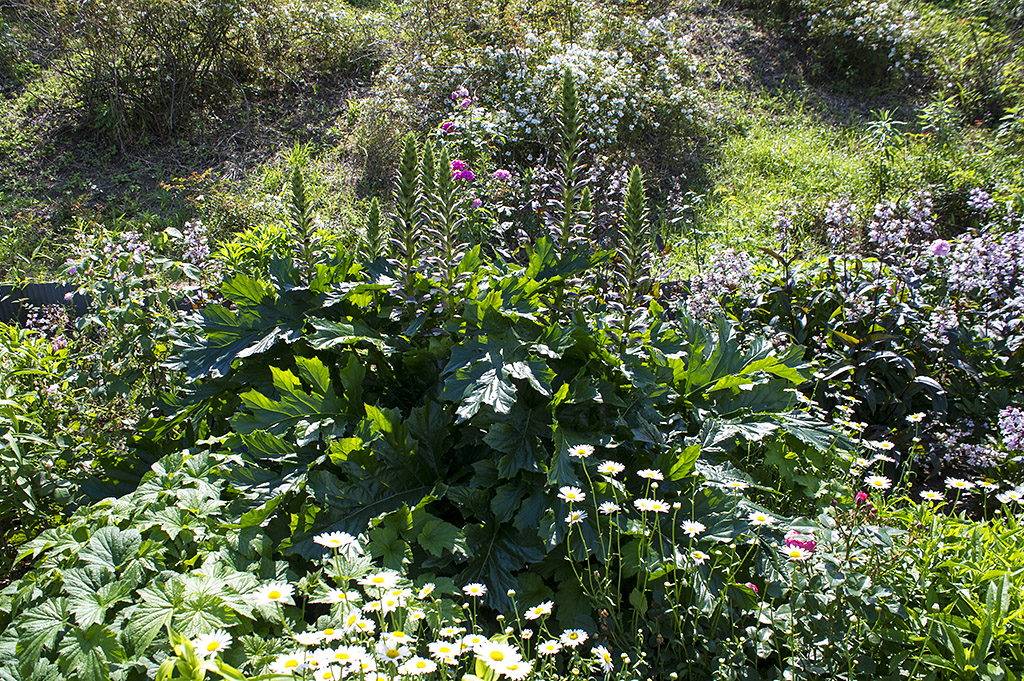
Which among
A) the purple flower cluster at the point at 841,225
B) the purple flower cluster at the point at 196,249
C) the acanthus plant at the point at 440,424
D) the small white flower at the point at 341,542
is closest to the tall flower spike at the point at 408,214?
the acanthus plant at the point at 440,424

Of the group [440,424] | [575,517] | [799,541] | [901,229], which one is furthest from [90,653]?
[901,229]

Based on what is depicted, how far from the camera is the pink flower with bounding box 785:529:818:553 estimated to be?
6.13ft

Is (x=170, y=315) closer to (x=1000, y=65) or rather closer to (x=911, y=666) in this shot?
(x=911, y=666)

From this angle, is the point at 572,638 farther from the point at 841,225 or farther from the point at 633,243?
the point at 841,225

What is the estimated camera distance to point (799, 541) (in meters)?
1.91

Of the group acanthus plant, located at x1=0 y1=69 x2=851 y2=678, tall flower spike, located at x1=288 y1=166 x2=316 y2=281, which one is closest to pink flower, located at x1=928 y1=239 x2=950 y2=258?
acanthus plant, located at x1=0 y1=69 x2=851 y2=678

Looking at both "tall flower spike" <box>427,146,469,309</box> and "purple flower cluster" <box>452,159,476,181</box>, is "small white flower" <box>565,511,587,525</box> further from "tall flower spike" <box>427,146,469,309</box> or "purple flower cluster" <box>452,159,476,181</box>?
"purple flower cluster" <box>452,159,476,181</box>

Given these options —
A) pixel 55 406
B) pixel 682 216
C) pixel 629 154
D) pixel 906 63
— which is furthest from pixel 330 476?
pixel 906 63

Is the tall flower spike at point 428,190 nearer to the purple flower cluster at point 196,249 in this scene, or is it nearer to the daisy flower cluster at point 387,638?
the daisy flower cluster at point 387,638

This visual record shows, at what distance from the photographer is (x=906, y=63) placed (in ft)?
28.1

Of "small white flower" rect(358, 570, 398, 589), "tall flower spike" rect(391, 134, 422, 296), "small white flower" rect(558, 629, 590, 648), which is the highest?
"tall flower spike" rect(391, 134, 422, 296)

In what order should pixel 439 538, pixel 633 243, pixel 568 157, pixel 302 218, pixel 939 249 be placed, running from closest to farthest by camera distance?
pixel 439 538
pixel 633 243
pixel 568 157
pixel 302 218
pixel 939 249

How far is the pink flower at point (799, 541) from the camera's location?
187 cm

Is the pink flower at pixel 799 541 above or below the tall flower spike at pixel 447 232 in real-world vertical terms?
below
